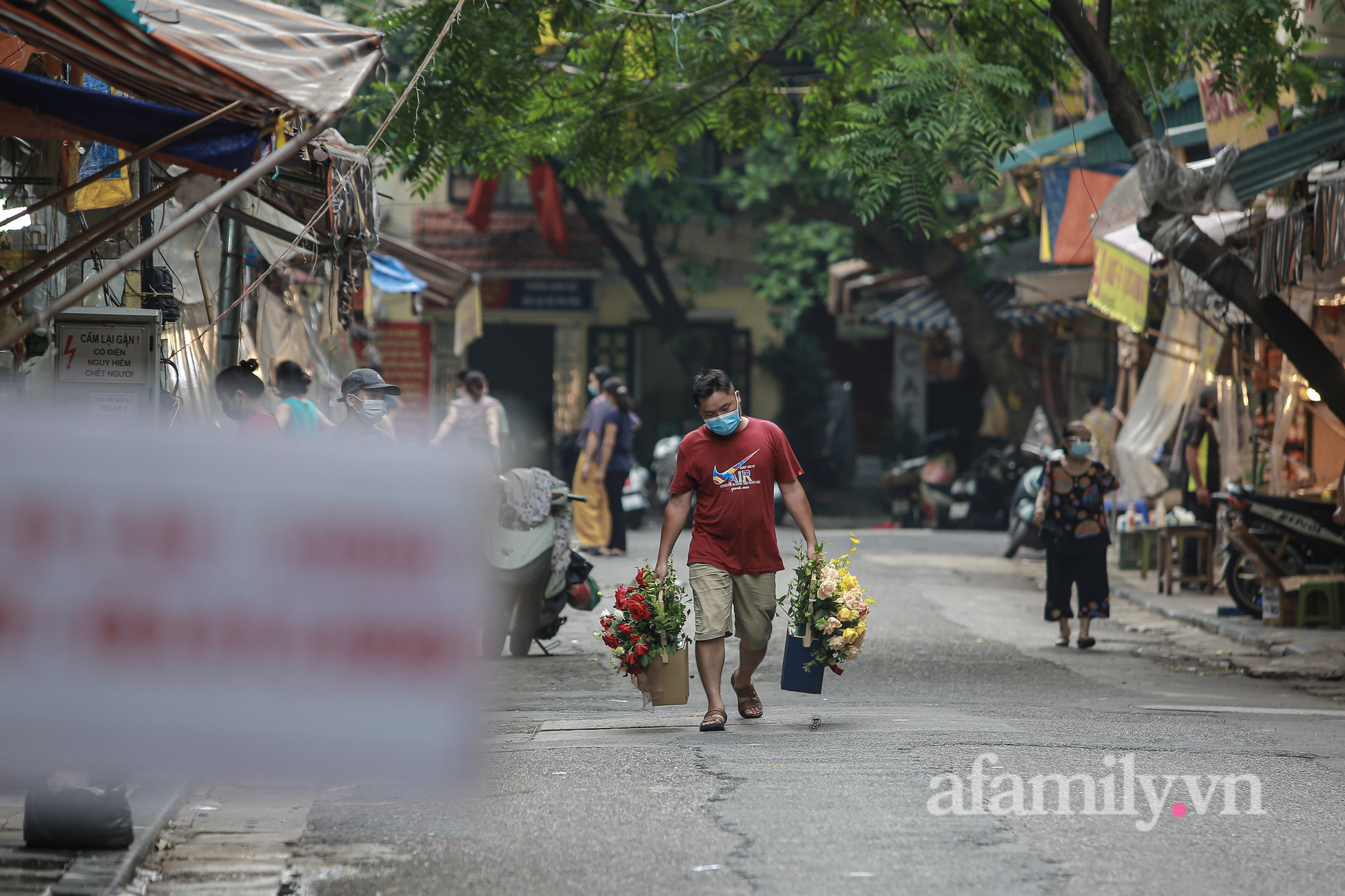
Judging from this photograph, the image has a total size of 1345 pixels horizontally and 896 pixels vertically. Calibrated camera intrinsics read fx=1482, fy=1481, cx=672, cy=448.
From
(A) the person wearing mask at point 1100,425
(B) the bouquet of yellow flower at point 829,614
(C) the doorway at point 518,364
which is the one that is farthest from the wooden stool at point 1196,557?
(C) the doorway at point 518,364

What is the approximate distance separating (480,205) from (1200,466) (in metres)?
14.6

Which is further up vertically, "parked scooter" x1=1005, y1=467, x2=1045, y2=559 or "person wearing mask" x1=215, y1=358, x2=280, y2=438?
"person wearing mask" x1=215, y1=358, x2=280, y2=438

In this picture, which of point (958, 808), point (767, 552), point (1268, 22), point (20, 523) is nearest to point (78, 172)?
point (767, 552)

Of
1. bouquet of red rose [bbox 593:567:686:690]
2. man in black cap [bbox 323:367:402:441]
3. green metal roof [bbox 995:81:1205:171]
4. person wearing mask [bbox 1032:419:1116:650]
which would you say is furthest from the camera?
green metal roof [bbox 995:81:1205:171]

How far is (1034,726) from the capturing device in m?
7.43

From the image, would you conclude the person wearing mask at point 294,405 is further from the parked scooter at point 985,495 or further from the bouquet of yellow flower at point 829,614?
the parked scooter at point 985,495

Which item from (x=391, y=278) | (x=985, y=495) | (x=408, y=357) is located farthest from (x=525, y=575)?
(x=985, y=495)

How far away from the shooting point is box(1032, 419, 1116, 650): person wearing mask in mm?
11281

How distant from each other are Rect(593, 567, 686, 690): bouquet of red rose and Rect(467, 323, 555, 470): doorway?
21609mm

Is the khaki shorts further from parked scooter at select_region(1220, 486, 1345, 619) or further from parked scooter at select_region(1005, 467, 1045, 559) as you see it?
parked scooter at select_region(1005, 467, 1045, 559)

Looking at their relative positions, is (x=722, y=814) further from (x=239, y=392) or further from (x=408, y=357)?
(x=408, y=357)

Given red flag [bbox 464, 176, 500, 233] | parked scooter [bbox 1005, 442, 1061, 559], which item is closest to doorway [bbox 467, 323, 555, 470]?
red flag [bbox 464, 176, 500, 233]

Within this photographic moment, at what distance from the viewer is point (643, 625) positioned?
7445mm

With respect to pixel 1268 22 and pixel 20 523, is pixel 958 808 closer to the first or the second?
pixel 20 523
